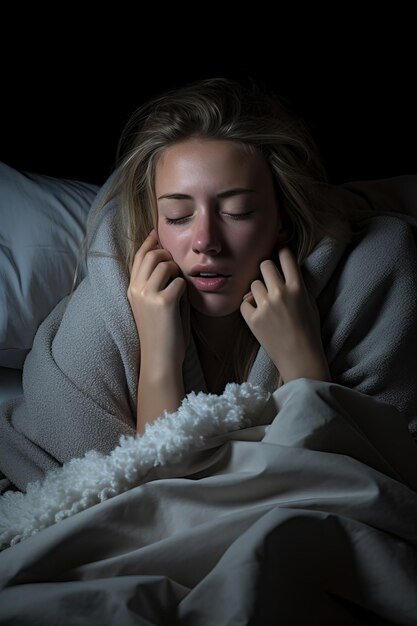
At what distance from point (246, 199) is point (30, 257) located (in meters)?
0.49

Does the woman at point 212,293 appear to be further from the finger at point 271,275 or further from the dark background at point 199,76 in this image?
the dark background at point 199,76

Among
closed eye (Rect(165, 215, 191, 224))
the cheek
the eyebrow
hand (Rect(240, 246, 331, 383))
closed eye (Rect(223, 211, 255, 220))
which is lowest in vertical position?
hand (Rect(240, 246, 331, 383))

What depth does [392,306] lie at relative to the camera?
1.53m

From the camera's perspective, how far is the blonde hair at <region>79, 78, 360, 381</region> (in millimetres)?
1523

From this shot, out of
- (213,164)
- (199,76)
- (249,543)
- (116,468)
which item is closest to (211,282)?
(213,164)

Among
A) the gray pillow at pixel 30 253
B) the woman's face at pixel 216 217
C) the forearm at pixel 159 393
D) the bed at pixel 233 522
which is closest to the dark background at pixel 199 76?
the gray pillow at pixel 30 253

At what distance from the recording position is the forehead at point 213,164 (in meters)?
1.45

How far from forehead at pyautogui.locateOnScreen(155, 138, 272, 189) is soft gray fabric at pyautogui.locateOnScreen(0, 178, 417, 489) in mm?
199

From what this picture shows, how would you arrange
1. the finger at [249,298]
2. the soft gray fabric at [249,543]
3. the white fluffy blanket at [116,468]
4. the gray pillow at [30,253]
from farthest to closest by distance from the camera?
the gray pillow at [30,253], the finger at [249,298], the white fluffy blanket at [116,468], the soft gray fabric at [249,543]

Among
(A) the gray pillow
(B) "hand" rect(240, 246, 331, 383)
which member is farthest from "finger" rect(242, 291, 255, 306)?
(A) the gray pillow

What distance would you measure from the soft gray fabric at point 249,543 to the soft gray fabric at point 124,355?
0.21 meters

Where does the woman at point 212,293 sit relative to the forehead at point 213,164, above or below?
below

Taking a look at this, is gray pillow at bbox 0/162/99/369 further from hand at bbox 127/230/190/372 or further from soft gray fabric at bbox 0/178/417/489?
hand at bbox 127/230/190/372

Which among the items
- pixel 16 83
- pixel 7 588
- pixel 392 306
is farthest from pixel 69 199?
pixel 7 588
